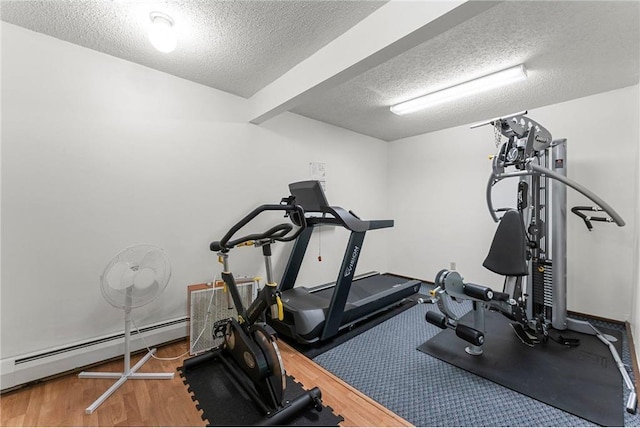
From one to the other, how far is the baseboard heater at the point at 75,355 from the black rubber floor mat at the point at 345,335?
3.65 ft

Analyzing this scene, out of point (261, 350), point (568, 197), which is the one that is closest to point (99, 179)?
point (261, 350)

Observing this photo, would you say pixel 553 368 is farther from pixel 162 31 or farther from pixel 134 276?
pixel 162 31

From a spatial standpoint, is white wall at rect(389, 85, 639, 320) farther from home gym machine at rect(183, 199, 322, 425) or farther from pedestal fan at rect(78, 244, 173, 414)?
pedestal fan at rect(78, 244, 173, 414)

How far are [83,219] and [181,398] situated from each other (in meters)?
1.57

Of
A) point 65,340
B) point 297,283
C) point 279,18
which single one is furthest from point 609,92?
point 65,340

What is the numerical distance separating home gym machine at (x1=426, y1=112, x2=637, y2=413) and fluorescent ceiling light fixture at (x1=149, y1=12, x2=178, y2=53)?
2.83 meters

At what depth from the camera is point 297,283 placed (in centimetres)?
359

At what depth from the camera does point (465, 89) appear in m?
2.71

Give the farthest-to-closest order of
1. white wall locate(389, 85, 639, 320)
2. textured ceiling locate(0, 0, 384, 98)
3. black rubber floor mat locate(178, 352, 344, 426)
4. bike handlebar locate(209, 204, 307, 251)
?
white wall locate(389, 85, 639, 320) → bike handlebar locate(209, 204, 307, 251) → textured ceiling locate(0, 0, 384, 98) → black rubber floor mat locate(178, 352, 344, 426)

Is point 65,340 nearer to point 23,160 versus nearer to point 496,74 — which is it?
point 23,160

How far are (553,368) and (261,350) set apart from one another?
7.42ft

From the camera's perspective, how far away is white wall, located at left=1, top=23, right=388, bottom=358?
74.1 inches

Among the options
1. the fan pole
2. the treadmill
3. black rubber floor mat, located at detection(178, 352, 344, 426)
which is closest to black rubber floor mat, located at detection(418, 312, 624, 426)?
the treadmill

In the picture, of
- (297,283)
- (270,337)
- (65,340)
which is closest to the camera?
(270,337)
